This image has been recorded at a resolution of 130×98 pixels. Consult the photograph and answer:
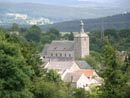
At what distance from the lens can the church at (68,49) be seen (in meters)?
101

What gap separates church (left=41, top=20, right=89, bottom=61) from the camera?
10138 centimetres

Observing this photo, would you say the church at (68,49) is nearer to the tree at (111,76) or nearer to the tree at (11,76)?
the tree at (111,76)

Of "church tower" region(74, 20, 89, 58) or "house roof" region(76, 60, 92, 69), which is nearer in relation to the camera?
"house roof" region(76, 60, 92, 69)

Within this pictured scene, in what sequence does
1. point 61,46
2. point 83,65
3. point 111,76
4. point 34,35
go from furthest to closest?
point 34,35 → point 61,46 → point 83,65 → point 111,76

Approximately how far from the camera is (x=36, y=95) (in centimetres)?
3203

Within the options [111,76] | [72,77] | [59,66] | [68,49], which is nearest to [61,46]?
[68,49]

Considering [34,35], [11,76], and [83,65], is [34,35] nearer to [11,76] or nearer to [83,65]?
[83,65]

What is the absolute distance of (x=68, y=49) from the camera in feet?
338

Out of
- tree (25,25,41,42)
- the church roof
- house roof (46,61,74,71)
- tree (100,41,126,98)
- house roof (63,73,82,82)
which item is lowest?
tree (25,25,41,42)

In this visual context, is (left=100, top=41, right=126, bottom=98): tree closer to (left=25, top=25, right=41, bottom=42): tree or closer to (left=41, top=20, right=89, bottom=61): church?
(left=41, top=20, right=89, bottom=61): church

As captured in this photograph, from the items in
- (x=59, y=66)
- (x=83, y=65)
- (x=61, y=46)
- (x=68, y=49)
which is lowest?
(x=68, y=49)

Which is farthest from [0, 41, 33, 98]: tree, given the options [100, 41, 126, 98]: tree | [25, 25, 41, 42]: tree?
[25, 25, 41, 42]: tree

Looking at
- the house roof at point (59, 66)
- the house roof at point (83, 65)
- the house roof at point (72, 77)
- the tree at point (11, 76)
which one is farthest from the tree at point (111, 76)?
the house roof at point (83, 65)

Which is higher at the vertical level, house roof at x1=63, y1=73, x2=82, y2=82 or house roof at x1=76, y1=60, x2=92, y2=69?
house roof at x1=63, y1=73, x2=82, y2=82
